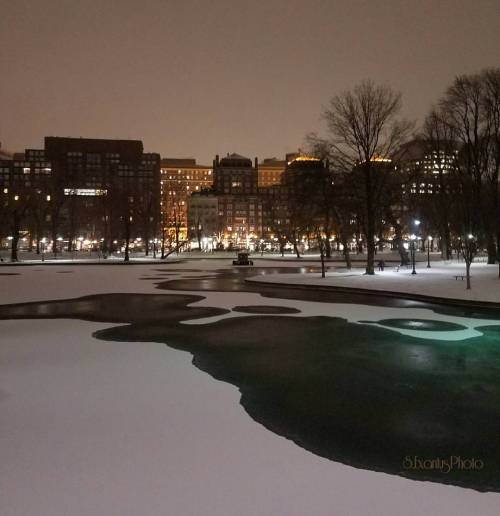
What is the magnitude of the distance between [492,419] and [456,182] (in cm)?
4819

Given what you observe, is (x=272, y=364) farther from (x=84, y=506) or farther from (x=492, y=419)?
(x=84, y=506)

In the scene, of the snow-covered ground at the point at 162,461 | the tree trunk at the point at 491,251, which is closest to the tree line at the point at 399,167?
the tree trunk at the point at 491,251

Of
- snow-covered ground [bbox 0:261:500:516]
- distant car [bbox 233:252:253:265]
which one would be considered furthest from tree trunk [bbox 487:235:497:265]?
snow-covered ground [bbox 0:261:500:516]

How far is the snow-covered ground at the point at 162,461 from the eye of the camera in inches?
177

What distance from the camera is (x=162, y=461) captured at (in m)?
5.37

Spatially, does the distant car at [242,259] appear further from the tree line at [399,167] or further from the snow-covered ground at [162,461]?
the snow-covered ground at [162,461]

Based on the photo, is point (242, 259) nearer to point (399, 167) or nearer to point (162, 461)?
point (399, 167)

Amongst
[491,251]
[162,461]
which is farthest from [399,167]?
[162,461]

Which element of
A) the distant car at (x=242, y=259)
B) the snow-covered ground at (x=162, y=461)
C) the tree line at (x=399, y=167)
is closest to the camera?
the snow-covered ground at (x=162, y=461)

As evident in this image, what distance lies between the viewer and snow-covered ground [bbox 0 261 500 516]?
4492 mm

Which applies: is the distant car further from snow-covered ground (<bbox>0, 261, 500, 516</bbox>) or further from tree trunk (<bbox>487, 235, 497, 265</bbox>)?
snow-covered ground (<bbox>0, 261, 500, 516</bbox>)

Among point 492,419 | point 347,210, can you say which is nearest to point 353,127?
point 347,210

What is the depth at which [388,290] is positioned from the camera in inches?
915

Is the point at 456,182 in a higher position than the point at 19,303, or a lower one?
higher
